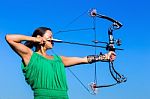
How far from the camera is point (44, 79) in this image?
4035mm

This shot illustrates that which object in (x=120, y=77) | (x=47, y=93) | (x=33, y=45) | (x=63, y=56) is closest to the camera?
(x=47, y=93)

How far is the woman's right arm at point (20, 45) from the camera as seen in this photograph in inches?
160

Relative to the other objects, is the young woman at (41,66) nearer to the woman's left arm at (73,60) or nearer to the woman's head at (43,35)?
the woman's head at (43,35)

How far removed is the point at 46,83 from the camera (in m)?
4.03

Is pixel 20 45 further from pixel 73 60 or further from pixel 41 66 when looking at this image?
pixel 73 60

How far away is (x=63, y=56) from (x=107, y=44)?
713mm

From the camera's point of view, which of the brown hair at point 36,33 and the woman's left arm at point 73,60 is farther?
the woman's left arm at point 73,60

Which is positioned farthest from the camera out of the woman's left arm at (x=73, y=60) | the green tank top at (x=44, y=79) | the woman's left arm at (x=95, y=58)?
the woman's left arm at (x=95, y=58)

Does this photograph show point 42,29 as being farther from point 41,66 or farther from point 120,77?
point 120,77

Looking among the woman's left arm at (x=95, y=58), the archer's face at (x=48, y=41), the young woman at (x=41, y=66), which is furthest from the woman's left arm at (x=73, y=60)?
the archer's face at (x=48, y=41)

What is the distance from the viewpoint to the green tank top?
4.01 meters

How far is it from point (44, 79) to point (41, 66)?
0.50ft

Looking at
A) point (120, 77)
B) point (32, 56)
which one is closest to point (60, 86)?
point (32, 56)

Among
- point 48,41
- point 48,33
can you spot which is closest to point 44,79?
point 48,41
